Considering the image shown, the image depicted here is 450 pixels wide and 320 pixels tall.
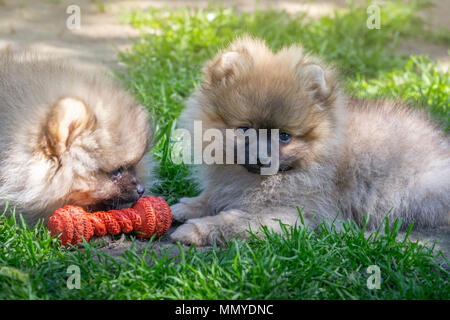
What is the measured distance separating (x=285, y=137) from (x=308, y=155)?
8.6 inches

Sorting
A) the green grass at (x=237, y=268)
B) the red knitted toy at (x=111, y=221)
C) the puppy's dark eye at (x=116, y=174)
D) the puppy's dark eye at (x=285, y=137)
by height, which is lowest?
the green grass at (x=237, y=268)

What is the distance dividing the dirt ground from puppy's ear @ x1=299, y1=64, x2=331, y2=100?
3.07 meters

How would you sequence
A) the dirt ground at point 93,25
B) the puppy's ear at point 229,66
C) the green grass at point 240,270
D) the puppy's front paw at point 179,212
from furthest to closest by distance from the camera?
the dirt ground at point 93,25
the puppy's front paw at point 179,212
the puppy's ear at point 229,66
the green grass at point 240,270

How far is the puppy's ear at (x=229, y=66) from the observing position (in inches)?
132

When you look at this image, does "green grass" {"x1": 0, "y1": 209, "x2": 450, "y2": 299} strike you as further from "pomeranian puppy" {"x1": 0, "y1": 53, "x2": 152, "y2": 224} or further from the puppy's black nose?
the puppy's black nose

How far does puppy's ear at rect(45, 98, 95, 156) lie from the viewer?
9.72ft

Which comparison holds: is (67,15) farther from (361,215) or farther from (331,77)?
(361,215)

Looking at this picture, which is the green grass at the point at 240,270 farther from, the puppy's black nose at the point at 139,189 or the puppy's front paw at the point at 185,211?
the puppy's front paw at the point at 185,211

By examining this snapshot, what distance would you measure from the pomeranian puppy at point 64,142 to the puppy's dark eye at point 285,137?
2.88ft

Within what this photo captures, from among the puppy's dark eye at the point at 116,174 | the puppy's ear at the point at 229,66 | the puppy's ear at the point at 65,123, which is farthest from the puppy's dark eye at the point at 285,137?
the puppy's ear at the point at 65,123

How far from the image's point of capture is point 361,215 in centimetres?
351

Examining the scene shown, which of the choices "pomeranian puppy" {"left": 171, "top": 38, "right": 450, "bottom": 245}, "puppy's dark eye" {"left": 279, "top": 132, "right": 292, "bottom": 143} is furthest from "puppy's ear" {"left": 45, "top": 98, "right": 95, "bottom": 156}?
"puppy's dark eye" {"left": 279, "top": 132, "right": 292, "bottom": 143}

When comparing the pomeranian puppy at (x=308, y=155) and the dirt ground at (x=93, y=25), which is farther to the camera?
the dirt ground at (x=93, y=25)

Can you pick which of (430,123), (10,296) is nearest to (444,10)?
(430,123)
